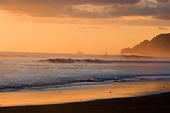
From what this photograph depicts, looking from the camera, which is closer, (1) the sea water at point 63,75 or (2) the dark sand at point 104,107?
(2) the dark sand at point 104,107

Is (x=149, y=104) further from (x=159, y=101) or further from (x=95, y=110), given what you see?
(x=95, y=110)

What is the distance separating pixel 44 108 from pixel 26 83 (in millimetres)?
8715

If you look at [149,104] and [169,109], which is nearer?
[169,109]

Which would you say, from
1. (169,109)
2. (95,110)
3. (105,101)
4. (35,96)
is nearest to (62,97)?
(35,96)

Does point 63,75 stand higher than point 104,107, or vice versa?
point 63,75

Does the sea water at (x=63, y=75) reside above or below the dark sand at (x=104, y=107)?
above

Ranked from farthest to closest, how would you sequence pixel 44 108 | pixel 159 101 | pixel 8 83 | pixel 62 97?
pixel 8 83
pixel 62 97
pixel 159 101
pixel 44 108

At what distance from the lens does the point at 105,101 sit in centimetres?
1280

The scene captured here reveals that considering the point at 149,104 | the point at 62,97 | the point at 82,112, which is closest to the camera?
the point at 82,112

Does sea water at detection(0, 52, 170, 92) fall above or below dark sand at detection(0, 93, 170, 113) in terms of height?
above

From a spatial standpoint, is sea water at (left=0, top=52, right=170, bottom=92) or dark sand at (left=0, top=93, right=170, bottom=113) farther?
sea water at (left=0, top=52, right=170, bottom=92)

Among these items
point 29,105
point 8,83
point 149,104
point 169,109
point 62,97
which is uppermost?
point 8,83

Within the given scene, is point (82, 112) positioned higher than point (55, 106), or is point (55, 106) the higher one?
point (55, 106)

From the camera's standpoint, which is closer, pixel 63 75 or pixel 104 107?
pixel 104 107
